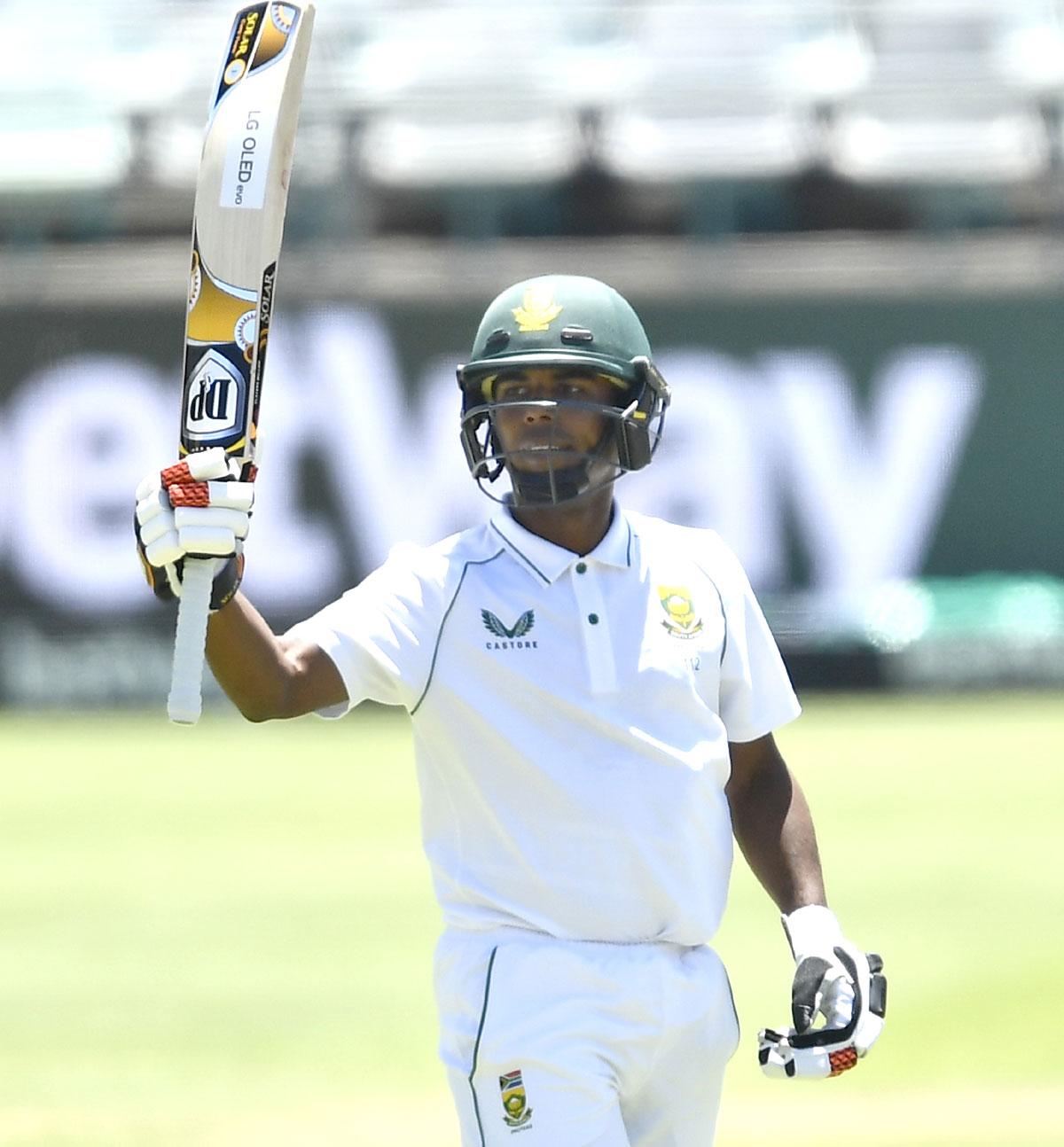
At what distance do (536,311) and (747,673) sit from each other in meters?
0.62

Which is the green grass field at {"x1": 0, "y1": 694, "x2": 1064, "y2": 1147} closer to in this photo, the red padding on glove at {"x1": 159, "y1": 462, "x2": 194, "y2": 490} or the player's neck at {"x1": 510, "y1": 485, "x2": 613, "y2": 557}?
the player's neck at {"x1": 510, "y1": 485, "x2": 613, "y2": 557}

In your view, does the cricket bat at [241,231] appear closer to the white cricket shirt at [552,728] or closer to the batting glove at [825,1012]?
the white cricket shirt at [552,728]

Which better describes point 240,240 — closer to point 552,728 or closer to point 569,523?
point 569,523

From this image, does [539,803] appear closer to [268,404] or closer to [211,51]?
[268,404]

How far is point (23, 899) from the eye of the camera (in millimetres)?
9305

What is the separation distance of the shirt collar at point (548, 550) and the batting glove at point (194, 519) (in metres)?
0.48

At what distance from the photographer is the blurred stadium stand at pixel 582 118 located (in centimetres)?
1770

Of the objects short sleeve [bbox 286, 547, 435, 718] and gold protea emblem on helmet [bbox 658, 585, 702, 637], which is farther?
gold protea emblem on helmet [bbox 658, 585, 702, 637]

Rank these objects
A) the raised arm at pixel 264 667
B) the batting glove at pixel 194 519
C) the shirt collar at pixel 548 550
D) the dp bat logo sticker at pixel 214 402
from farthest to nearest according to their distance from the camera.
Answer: the shirt collar at pixel 548 550 < the dp bat logo sticker at pixel 214 402 < the raised arm at pixel 264 667 < the batting glove at pixel 194 519

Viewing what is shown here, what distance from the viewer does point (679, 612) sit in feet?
10.3

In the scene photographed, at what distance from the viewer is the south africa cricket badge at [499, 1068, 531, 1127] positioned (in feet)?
9.55

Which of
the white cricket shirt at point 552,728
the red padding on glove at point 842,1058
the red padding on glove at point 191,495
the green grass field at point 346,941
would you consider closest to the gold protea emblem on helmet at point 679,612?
the white cricket shirt at point 552,728

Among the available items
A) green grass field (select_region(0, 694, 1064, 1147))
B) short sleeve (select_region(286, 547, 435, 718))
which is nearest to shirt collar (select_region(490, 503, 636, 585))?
short sleeve (select_region(286, 547, 435, 718))

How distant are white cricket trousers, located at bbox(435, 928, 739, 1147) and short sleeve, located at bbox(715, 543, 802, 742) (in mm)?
370
